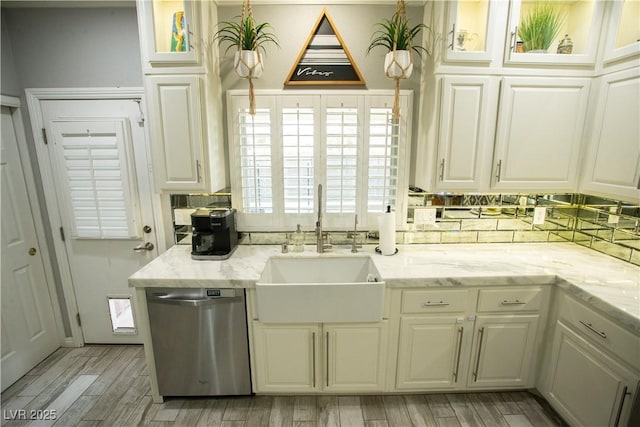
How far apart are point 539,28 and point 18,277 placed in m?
3.96

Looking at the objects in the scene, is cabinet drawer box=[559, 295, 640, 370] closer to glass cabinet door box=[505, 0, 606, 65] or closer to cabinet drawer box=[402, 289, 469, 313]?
cabinet drawer box=[402, 289, 469, 313]

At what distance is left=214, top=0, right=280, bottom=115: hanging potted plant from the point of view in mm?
1780

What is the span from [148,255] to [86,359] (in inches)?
38.3

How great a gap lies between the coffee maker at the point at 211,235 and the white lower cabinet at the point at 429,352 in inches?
50.0

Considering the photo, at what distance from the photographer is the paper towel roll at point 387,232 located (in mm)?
2010

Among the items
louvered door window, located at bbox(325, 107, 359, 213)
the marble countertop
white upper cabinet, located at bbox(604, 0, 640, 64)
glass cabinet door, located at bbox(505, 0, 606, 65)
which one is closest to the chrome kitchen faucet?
the marble countertop

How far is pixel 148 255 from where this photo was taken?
234cm

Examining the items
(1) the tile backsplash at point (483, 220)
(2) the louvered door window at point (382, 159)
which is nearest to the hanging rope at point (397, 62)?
(2) the louvered door window at point (382, 159)

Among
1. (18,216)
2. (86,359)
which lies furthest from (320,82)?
(86,359)

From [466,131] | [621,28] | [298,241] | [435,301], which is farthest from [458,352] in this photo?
[621,28]

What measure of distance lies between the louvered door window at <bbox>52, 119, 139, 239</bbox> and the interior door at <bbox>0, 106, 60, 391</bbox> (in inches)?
9.8

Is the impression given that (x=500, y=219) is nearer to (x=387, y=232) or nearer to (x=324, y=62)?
(x=387, y=232)

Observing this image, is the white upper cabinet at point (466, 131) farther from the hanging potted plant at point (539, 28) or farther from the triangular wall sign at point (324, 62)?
the triangular wall sign at point (324, 62)

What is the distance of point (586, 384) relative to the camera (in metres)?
1.53
